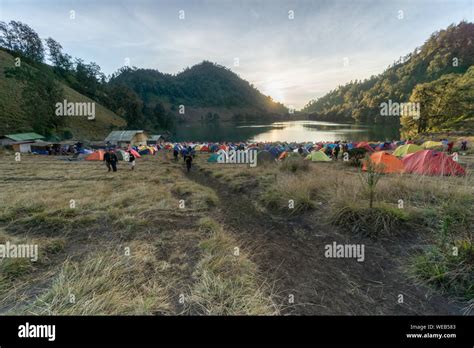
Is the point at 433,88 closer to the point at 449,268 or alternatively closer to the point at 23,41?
the point at 449,268

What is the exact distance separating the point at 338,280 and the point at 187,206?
5052mm

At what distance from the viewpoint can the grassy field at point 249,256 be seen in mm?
2564

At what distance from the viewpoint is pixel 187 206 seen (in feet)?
22.5

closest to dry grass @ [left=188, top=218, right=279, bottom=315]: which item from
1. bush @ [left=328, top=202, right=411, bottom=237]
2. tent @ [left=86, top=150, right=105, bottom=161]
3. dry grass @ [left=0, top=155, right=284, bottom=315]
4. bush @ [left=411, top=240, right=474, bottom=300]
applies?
dry grass @ [left=0, top=155, right=284, bottom=315]

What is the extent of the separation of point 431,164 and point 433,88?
171 ft

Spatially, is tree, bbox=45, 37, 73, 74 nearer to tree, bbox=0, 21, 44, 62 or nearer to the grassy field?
tree, bbox=0, 21, 44, 62

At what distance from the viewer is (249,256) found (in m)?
3.78

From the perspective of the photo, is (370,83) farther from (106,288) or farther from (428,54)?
(106,288)

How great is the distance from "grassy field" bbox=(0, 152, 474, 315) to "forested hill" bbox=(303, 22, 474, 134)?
25755mm

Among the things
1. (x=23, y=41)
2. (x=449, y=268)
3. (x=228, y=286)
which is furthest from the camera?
(x=23, y=41)

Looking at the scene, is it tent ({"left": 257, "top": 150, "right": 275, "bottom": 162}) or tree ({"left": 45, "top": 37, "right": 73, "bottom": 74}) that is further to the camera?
tree ({"left": 45, "top": 37, "right": 73, "bottom": 74})

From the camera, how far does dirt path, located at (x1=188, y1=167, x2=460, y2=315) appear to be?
2.61 m

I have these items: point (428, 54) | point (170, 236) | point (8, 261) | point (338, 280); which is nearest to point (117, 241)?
point (170, 236)

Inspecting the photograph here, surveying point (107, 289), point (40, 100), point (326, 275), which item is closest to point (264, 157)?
point (326, 275)
